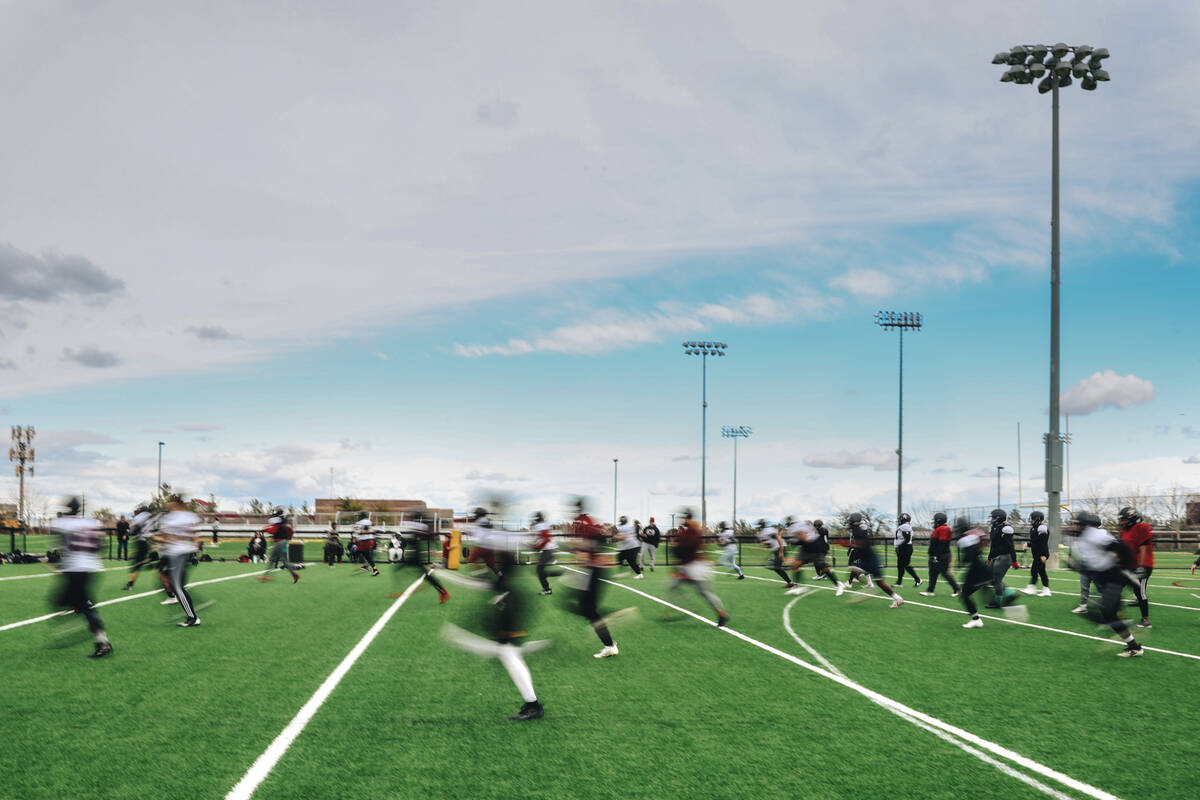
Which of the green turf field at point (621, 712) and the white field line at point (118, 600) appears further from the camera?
the white field line at point (118, 600)

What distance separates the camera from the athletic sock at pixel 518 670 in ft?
24.2

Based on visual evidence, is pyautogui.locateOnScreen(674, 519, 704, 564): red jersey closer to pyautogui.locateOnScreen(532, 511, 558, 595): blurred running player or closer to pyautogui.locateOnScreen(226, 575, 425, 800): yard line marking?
pyautogui.locateOnScreen(532, 511, 558, 595): blurred running player

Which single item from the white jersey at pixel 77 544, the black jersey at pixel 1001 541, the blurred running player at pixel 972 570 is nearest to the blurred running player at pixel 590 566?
the white jersey at pixel 77 544

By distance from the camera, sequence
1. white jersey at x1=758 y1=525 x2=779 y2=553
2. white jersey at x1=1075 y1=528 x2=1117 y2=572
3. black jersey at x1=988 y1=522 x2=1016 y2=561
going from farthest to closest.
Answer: white jersey at x1=758 y1=525 x2=779 y2=553
black jersey at x1=988 y1=522 x2=1016 y2=561
white jersey at x1=1075 y1=528 x2=1117 y2=572

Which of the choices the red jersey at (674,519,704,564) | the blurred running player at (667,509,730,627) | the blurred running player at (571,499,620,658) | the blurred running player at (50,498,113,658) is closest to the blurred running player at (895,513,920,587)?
the blurred running player at (667,509,730,627)

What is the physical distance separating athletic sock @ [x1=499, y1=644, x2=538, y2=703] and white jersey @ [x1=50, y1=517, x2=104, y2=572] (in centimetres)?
621

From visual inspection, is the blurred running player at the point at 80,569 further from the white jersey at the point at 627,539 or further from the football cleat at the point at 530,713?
the white jersey at the point at 627,539

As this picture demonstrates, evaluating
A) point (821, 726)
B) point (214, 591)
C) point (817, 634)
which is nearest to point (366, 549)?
point (214, 591)

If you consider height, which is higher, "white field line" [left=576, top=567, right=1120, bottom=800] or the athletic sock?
the athletic sock

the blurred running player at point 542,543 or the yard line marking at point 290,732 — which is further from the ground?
the blurred running player at point 542,543

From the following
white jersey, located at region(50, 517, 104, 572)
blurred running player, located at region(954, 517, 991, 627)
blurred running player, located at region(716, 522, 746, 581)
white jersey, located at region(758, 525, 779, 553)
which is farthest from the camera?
blurred running player, located at region(716, 522, 746, 581)

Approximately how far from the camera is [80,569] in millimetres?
10406

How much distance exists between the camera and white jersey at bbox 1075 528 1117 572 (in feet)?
33.7

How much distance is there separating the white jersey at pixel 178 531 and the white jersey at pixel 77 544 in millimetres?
1877
